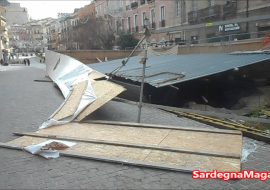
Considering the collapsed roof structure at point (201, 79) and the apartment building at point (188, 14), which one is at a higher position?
the apartment building at point (188, 14)

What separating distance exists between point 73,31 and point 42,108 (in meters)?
33.9

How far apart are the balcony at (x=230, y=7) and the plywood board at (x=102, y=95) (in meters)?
18.8

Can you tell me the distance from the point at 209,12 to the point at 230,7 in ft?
7.76

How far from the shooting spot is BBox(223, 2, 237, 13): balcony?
74.9ft

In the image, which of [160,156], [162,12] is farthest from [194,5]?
[160,156]

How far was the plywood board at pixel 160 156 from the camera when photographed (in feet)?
13.6

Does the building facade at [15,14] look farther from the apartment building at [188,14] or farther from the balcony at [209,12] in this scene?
the balcony at [209,12]

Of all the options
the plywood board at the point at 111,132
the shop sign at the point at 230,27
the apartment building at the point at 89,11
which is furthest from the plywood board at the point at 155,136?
the apartment building at the point at 89,11

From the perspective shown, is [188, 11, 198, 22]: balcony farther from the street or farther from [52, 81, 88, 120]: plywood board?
the street

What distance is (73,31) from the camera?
4072cm

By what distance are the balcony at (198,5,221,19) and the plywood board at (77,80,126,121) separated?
779 inches

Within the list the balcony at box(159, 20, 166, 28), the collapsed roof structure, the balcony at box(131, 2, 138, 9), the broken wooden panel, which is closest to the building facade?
the balcony at box(131, 2, 138, 9)

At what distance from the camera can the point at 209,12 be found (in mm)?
25125

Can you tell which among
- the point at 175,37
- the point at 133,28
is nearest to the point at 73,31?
the point at 133,28
